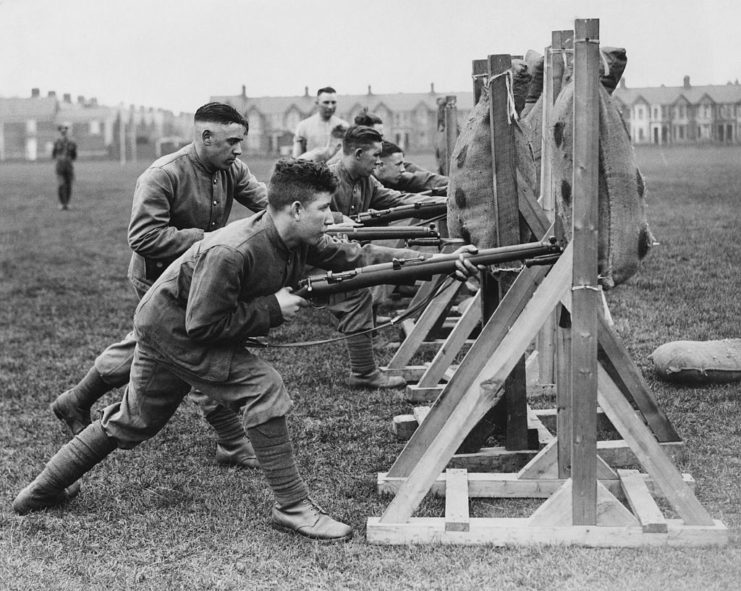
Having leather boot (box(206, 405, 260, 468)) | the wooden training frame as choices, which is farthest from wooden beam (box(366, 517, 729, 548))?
leather boot (box(206, 405, 260, 468))

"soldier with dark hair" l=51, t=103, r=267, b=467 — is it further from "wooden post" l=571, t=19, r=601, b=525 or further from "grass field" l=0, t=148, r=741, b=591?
"wooden post" l=571, t=19, r=601, b=525

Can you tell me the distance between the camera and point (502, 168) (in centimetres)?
515

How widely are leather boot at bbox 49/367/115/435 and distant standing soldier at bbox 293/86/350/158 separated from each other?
8.94 m

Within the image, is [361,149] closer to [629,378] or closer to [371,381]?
[371,381]

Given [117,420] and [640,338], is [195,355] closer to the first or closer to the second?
[117,420]

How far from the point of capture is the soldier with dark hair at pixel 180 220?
19.1 ft

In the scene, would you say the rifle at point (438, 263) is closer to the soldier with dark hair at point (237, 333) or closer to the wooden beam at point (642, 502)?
the soldier with dark hair at point (237, 333)

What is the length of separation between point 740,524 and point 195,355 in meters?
2.79

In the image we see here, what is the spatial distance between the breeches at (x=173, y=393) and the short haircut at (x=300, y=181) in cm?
80

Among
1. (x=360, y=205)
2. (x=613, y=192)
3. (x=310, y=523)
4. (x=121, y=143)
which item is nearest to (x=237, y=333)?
(x=310, y=523)

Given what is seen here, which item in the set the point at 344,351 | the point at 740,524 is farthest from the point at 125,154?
the point at 740,524

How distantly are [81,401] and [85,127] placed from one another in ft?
293

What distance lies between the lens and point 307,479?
552 cm

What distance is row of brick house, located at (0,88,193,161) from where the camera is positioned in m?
81.6
